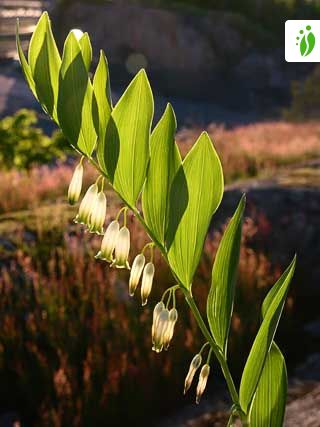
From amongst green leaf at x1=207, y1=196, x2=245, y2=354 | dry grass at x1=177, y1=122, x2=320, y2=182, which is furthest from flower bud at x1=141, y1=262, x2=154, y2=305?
dry grass at x1=177, y1=122, x2=320, y2=182

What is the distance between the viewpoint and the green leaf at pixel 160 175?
1.75 meters

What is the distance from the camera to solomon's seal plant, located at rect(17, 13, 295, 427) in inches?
67.9

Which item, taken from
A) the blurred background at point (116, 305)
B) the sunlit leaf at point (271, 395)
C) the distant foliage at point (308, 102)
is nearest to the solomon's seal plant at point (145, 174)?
the sunlit leaf at point (271, 395)

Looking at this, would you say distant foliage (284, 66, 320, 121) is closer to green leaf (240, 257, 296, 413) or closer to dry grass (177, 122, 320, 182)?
dry grass (177, 122, 320, 182)

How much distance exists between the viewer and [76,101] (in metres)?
1.73

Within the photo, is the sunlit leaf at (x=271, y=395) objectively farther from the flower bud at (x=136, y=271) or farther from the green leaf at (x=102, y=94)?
the green leaf at (x=102, y=94)

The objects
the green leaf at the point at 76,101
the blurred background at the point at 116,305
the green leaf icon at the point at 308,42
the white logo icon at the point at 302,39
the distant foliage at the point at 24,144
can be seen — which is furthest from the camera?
the distant foliage at the point at 24,144

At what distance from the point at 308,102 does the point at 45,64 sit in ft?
71.6

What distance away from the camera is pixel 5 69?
2838cm

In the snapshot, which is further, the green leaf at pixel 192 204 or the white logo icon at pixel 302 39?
the white logo icon at pixel 302 39

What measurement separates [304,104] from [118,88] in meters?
6.85

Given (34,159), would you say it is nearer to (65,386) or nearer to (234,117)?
(65,386)

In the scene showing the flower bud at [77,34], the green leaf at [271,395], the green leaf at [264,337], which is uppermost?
the flower bud at [77,34]

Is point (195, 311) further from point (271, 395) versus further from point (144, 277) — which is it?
point (271, 395)
